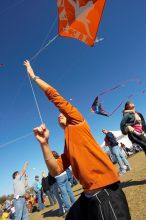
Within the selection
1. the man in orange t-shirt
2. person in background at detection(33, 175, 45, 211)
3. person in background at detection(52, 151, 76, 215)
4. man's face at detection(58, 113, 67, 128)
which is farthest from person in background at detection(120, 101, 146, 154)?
person in background at detection(33, 175, 45, 211)

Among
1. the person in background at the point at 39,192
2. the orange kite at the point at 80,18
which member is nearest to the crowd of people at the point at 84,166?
the orange kite at the point at 80,18

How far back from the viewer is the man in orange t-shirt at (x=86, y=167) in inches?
116

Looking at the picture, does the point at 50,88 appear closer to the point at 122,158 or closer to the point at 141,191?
the point at 141,191

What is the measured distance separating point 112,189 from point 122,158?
9859 mm

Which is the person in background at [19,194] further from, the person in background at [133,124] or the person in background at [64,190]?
the person in background at [133,124]

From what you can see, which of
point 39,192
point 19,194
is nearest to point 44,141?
point 19,194

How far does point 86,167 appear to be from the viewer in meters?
3.04

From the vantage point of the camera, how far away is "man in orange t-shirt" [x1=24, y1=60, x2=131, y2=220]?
116 inches

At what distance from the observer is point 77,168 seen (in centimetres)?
311

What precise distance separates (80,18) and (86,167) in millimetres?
3954

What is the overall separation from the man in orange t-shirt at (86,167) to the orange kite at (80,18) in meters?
2.84

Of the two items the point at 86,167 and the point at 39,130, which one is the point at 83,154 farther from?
the point at 39,130

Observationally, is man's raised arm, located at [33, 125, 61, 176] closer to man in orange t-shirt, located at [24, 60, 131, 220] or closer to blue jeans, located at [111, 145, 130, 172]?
man in orange t-shirt, located at [24, 60, 131, 220]

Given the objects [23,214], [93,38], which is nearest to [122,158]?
[23,214]
